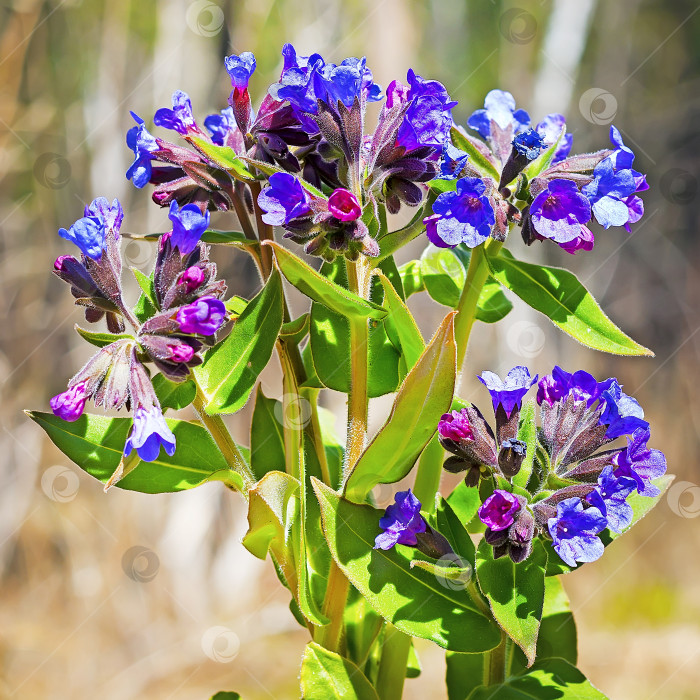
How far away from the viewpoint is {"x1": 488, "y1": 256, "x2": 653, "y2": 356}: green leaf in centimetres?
90

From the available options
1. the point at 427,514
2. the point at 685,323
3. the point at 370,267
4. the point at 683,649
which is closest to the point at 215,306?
the point at 370,267

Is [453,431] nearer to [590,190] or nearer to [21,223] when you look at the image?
Answer: [590,190]

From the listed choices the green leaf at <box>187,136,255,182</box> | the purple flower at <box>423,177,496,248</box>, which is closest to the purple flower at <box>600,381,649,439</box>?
the purple flower at <box>423,177,496,248</box>

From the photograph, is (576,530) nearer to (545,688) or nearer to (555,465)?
(555,465)

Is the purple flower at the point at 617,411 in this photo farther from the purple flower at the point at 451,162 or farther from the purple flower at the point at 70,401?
the purple flower at the point at 70,401

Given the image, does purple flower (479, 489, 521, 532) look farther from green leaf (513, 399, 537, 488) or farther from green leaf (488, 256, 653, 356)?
green leaf (488, 256, 653, 356)

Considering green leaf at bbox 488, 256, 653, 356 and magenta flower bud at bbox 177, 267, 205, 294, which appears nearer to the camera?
magenta flower bud at bbox 177, 267, 205, 294

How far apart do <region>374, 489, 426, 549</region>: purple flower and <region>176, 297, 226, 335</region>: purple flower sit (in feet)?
0.91

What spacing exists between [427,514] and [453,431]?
15 cm

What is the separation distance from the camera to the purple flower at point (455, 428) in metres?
0.80

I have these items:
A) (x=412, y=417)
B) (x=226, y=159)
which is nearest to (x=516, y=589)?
(x=412, y=417)

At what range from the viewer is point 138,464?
3.06 feet

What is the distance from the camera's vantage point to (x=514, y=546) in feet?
2.54

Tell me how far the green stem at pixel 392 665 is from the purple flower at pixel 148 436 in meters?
0.41
